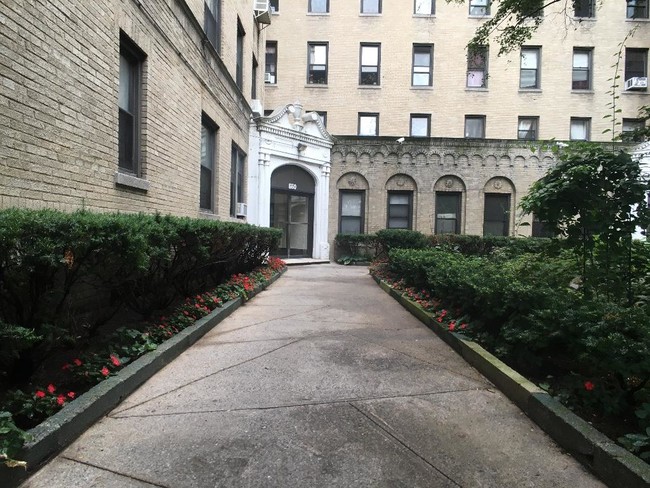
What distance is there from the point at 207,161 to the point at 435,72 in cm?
1402

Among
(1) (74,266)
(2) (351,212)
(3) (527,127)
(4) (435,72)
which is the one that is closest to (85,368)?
(1) (74,266)

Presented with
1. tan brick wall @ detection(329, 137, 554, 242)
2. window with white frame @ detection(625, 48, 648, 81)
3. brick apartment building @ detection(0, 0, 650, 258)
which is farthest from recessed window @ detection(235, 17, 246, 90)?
window with white frame @ detection(625, 48, 648, 81)

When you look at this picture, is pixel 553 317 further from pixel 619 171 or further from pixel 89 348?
pixel 89 348

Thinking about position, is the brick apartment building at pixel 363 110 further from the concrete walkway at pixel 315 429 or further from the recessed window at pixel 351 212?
the concrete walkway at pixel 315 429

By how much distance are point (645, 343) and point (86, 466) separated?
3687mm

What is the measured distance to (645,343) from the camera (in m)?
2.84

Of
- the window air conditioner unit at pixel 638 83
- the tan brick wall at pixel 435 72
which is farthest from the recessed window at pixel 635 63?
the tan brick wall at pixel 435 72

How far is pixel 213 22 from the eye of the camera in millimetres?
10289

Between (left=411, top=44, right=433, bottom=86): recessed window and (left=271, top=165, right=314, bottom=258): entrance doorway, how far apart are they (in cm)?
793

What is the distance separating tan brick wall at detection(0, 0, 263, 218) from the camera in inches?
153

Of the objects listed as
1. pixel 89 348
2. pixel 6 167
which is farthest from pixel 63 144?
pixel 89 348

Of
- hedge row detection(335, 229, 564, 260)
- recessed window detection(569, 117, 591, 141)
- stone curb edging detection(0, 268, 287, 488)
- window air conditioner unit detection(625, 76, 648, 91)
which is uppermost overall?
window air conditioner unit detection(625, 76, 648, 91)

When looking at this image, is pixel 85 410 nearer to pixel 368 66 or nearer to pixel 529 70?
pixel 368 66

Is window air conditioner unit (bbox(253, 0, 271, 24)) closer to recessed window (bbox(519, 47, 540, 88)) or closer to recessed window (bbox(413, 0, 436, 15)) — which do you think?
recessed window (bbox(413, 0, 436, 15))
